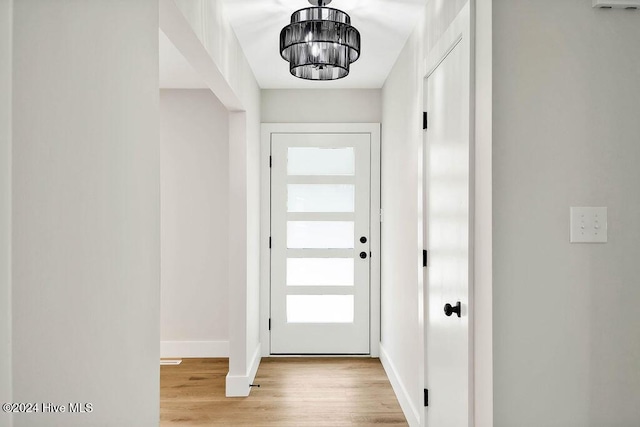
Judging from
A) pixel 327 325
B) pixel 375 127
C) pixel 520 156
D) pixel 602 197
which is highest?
pixel 375 127

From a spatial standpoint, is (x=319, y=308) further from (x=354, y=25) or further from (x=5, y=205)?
(x=5, y=205)

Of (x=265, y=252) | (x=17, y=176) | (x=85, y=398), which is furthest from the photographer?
(x=265, y=252)

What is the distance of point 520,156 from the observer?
5.14 feet

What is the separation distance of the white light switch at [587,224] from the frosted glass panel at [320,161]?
2.85 m

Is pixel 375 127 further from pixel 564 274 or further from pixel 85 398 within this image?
pixel 85 398

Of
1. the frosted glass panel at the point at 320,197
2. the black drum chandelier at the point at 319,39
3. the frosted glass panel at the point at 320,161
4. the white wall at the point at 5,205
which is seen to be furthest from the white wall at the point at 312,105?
the white wall at the point at 5,205

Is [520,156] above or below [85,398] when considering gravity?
above

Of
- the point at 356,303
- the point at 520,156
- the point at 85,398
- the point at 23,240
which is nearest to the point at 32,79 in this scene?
the point at 23,240

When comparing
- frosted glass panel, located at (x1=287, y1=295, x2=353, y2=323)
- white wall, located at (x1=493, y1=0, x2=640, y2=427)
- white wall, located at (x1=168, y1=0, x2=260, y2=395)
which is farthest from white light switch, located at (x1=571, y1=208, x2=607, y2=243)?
frosted glass panel, located at (x1=287, y1=295, x2=353, y2=323)

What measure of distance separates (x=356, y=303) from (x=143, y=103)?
10.6ft

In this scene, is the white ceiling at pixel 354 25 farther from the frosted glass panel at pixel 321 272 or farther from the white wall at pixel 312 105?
the frosted glass panel at pixel 321 272

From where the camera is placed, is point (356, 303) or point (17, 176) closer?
point (17, 176)

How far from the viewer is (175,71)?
12.6 ft

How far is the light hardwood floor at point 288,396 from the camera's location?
3004 millimetres
